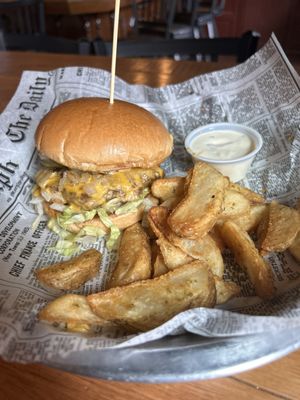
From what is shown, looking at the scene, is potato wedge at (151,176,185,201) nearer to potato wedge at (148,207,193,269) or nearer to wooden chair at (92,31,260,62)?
potato wedge at (148,207,193,269)

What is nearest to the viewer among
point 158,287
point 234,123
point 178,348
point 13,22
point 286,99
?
point 178,348

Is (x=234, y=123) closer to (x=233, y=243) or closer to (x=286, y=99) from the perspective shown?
(x=286, y=99)

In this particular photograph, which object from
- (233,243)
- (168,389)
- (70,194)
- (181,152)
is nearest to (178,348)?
(168,389)

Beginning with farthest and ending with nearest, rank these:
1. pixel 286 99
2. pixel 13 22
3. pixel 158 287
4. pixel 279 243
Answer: pixel 13 22, pixel 286 99, pixel 279 243, pixel 158 287

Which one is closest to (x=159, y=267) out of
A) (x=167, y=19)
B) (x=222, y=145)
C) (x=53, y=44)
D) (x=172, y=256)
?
(x=172, y=256)

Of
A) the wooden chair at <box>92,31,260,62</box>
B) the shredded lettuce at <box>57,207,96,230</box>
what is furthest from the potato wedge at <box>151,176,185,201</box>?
the wooden chair at <box>92,31,260,62</box>
